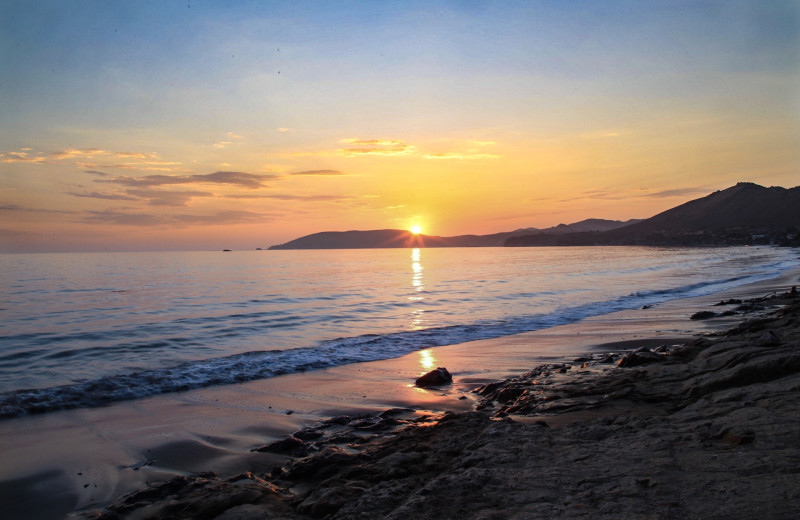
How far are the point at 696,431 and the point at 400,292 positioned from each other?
2499 centimetres

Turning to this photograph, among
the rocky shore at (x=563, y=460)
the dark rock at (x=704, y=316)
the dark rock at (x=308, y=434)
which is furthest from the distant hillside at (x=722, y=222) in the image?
the dark rock at (x=308, y=434)

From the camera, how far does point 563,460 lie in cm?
413

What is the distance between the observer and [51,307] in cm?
2236

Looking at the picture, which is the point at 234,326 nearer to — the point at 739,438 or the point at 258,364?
the point at 258,364

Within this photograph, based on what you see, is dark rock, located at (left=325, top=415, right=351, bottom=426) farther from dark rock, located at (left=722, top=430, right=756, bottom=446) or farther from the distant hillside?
the distant hillside

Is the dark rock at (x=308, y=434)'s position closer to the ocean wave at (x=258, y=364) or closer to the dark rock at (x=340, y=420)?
the dark rock at (x=340, y=420)

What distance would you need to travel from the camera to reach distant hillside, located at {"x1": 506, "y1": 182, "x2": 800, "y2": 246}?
129 m

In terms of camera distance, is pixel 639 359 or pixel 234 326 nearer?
pixel 639 359

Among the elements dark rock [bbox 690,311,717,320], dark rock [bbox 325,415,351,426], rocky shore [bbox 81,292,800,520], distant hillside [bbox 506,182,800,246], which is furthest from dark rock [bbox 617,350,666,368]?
distant hillside [bbox 506,182,800,246]

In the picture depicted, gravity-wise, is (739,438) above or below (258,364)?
above

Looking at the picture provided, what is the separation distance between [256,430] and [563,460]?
4.29 metres

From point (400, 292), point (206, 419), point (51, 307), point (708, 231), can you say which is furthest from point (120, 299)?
point (708, 231)

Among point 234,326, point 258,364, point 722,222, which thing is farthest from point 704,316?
point 722,222

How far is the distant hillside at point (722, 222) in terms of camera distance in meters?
129
